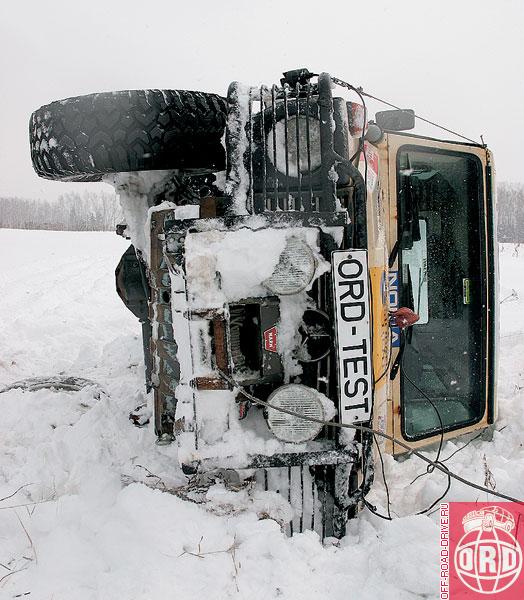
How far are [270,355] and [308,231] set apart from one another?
51cm

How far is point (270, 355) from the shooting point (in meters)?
2.20

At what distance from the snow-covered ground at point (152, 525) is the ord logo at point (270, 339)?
2.00 feet

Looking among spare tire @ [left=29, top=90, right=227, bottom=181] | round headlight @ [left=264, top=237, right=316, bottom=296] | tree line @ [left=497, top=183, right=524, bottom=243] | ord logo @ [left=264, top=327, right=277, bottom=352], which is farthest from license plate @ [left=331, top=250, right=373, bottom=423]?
tree line @ [left=497, top=183, right=524, bottom=243]

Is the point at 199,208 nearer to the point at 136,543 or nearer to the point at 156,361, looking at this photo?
the point at 156,361

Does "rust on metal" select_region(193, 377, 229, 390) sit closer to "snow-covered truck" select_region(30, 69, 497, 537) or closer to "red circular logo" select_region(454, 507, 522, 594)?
"snow-covered truck" select_region(30, 69, 497, 537)

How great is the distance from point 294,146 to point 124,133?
2.87 feet

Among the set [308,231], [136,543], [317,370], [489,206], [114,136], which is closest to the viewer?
[136,543]

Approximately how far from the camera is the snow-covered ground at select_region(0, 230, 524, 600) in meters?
1.78

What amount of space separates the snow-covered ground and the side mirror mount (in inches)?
76.3

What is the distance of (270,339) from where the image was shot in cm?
219

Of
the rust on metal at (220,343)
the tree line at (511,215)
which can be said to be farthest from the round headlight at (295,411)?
the tree line at (511,215)

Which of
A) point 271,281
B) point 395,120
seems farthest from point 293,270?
point 395,120

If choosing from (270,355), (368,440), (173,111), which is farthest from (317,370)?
(173,111)

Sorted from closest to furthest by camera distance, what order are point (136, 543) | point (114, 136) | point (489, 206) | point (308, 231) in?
point (136, 543), point (308, 231), point (114, 136), point (489, 206)
